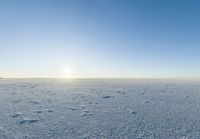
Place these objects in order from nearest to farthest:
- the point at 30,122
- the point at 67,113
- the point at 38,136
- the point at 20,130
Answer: the point at 38,136 → the point at 20,130 → the point at 30,122 → the point at 67,113

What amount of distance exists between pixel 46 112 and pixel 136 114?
476 centimetres

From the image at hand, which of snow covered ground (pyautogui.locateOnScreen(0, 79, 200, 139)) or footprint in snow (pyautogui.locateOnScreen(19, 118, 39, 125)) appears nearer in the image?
snow covered ground (pyautogui.locateOnScreen(0, 79, 200, 139))

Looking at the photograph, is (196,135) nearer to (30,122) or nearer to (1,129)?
(30,122)

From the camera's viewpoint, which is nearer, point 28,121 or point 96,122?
point 28,121

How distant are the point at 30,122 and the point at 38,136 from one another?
5.77ft

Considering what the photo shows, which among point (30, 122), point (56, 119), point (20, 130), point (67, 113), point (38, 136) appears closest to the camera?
point (38, 136)

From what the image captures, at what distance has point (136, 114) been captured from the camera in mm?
10062

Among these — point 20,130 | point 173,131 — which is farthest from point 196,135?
point 20,130

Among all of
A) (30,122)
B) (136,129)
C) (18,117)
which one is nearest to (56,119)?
(30,122)

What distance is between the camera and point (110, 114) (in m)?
10.1

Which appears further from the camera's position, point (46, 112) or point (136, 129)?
point (46, 112)

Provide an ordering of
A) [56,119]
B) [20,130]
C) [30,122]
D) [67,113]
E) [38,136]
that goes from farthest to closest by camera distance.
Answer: [67,113] < [56,119] < [30,122] < [20,130] < [38,136]

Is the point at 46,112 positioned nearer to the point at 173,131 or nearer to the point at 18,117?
the point at 18,117

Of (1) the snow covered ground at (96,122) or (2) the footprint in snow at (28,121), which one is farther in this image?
(2) the footprint in snow at (28,121)
